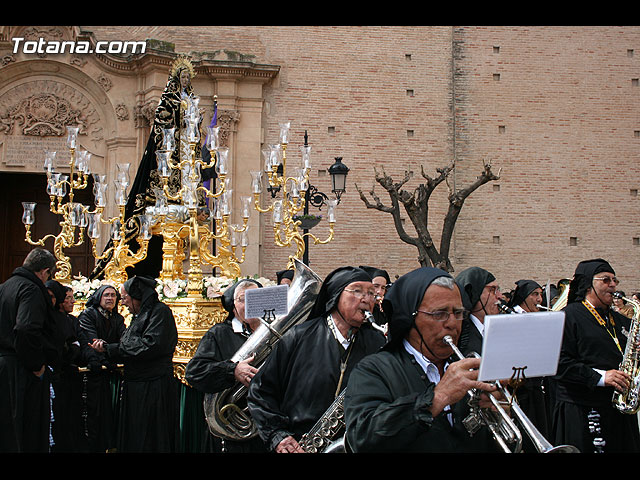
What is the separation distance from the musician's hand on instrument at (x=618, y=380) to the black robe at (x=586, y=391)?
0.31 feet

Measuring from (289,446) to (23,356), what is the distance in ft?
9.17

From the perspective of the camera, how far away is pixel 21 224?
58.4ft

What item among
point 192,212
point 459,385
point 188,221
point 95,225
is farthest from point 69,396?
point 459,385

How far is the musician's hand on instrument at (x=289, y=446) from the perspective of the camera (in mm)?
3514

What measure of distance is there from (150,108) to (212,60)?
6.33 feet

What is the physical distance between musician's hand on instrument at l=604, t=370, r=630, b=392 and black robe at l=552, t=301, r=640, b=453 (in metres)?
0.09

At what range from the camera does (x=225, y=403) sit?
15.3 feet

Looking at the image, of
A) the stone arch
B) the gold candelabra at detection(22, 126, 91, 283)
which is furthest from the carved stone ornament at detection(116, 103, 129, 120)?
the gold candelabra at detection(22, 126, 91, 283)

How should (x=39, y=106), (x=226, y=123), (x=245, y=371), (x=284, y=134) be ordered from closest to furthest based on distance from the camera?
1. (x=245, y=371)
2. (x=284, y=134)
3. (x=39, y=106)
4. (x=226, y=123)

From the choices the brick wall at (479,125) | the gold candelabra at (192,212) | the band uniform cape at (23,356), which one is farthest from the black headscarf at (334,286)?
the brick wall at (479,125)

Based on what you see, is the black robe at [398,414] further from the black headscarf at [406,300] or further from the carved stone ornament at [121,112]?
the carved stone ornament at [121,112]

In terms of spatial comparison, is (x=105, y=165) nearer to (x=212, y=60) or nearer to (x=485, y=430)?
(x=212, y=60)

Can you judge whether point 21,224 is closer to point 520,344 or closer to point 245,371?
point 245,371

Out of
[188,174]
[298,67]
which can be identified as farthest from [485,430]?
[298,67]
